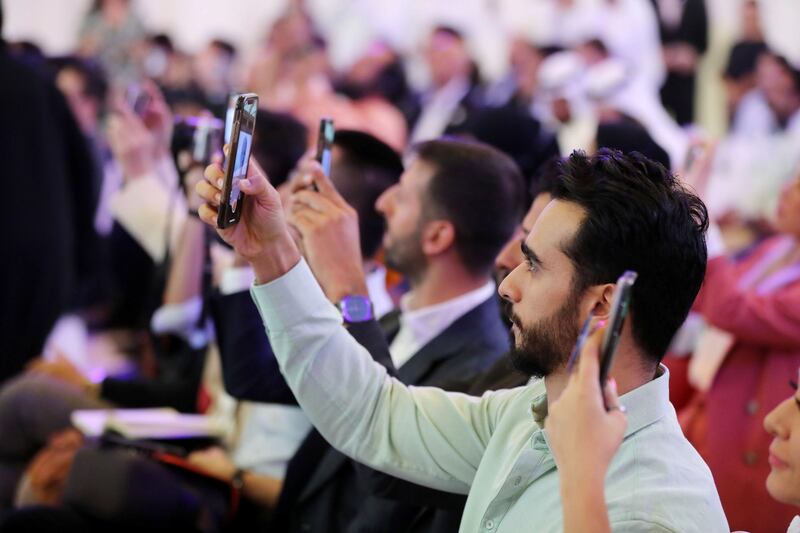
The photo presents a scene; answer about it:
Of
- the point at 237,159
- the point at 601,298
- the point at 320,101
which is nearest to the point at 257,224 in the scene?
the point at 237,159

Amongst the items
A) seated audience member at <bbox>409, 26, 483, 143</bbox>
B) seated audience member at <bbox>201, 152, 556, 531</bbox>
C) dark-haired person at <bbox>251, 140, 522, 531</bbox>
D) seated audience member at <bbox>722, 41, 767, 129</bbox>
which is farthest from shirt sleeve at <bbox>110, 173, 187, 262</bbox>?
seated audience member at <bbox>722, 41, 767, 129</bbox>

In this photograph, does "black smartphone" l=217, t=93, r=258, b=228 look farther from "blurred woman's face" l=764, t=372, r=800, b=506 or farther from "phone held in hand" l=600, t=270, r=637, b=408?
"blurred woman's face" l=764, t=372, r=800, b=506

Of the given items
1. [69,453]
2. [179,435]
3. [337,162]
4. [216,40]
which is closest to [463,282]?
[337,162]

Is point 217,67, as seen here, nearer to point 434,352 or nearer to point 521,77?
point 521,77

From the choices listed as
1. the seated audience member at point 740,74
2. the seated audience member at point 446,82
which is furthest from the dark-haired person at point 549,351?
the seated audience member at point 740,74

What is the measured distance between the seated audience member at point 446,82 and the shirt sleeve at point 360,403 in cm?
466

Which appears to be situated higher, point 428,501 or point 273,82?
point 428,501

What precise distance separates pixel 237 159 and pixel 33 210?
76.6 inches

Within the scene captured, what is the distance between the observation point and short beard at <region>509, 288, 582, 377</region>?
1339 millimetres

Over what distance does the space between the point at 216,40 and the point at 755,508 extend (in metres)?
6.51

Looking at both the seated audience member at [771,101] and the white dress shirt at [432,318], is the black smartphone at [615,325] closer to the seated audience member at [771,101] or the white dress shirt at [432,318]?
the white dress shirt at [432,318]

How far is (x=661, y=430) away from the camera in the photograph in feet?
4.31

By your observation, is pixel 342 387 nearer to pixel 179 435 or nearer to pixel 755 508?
pixel 755 508

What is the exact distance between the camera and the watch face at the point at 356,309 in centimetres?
173
